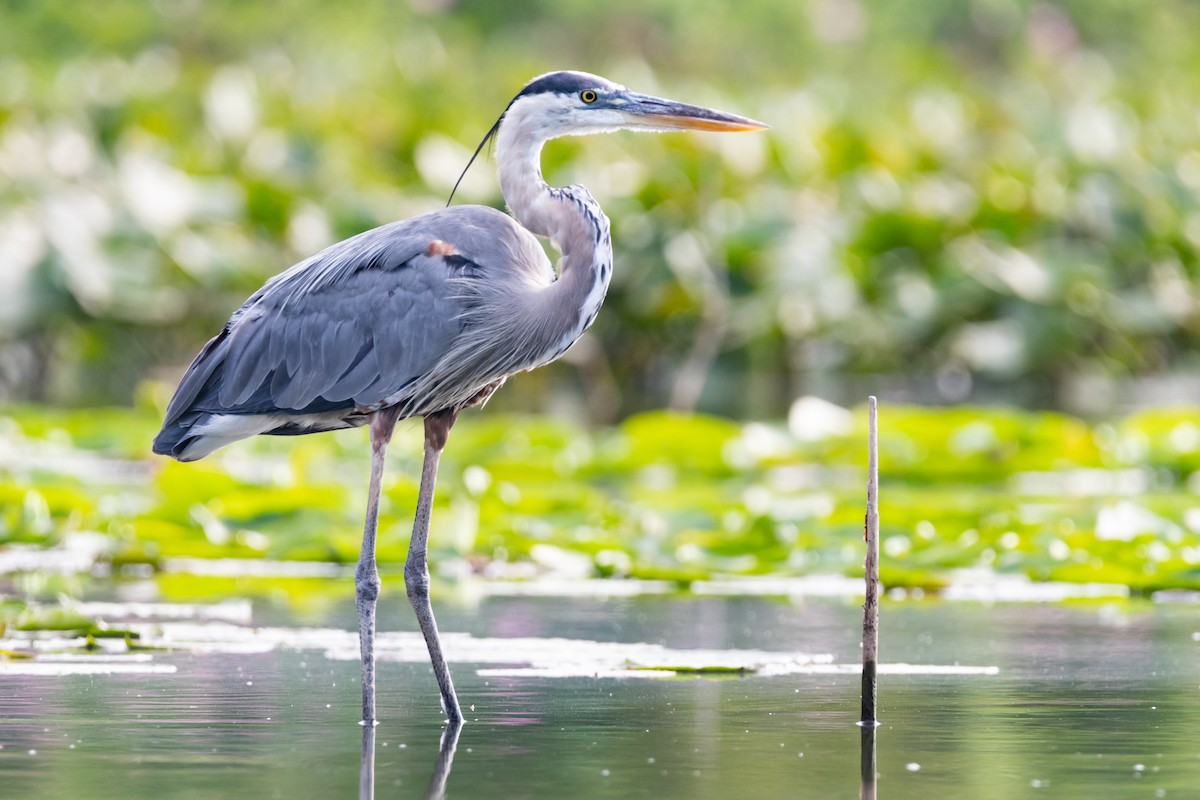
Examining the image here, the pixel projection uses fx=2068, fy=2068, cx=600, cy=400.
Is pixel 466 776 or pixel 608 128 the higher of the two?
pixel 608 128

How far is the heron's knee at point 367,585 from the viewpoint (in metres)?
5.82

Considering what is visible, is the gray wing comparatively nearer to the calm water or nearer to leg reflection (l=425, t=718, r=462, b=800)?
the calm water

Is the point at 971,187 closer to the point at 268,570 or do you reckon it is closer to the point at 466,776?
the point at 268,570

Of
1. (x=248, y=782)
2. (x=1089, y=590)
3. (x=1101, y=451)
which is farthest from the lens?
(x=1101, y=451)

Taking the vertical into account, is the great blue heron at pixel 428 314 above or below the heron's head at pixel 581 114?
below

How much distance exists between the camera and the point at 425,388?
5926 millimetres

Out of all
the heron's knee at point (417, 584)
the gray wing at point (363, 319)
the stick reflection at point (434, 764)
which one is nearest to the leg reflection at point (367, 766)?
the stick reflection at point (434, 764)

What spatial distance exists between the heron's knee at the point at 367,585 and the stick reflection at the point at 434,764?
74cm

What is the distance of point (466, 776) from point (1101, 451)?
6.82m

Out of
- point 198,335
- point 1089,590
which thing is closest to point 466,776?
point 1089,590

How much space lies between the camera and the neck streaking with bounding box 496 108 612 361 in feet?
19.1

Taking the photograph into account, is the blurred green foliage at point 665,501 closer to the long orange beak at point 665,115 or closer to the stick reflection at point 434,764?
the long orange beak at point 665,115

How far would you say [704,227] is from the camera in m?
15.8

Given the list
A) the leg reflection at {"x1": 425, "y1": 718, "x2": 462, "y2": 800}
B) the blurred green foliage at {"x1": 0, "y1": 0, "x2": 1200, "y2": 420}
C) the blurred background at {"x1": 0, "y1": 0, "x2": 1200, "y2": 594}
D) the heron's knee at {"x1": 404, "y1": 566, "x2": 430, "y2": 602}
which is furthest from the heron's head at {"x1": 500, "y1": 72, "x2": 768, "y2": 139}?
the blurred green foliage at {"x1": 0, "y1": 0, "x2": 1200, "y2": 420}
